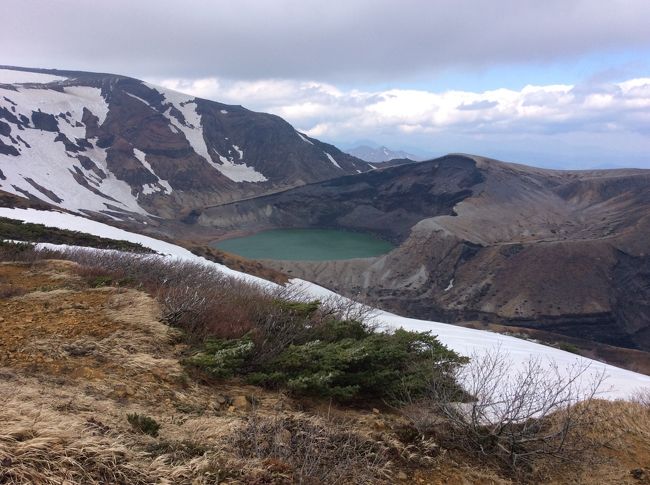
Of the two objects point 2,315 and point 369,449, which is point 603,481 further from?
point 2,315

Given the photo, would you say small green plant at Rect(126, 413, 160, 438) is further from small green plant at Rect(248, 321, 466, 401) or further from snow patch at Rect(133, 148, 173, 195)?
snow patch at Rect(133, 148, 173, 195)

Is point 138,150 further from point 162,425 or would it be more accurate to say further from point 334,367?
point 162,425

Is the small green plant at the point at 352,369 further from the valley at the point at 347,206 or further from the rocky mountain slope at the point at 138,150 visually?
the rocky mountain slope at the point at 138,150

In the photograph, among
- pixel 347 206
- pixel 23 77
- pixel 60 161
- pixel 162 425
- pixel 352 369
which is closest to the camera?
pixel 162 425

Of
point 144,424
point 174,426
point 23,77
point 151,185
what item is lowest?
point 174,426

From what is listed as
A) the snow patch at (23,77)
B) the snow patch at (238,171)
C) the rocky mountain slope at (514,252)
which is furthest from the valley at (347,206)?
the snow patch at (23,77)

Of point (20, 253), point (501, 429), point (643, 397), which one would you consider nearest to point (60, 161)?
point (20, 253)
